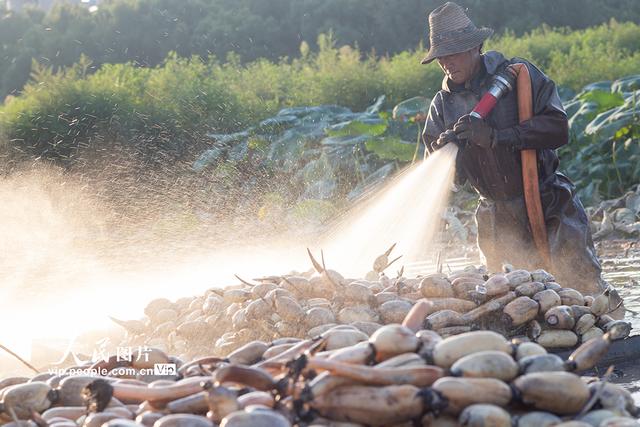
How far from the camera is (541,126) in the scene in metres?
4.49

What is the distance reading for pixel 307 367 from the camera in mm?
1883

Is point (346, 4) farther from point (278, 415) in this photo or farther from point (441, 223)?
point (278, 415)

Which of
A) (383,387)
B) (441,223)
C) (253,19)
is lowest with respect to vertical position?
(441,223)

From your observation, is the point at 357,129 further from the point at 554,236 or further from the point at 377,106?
the point at 554,236

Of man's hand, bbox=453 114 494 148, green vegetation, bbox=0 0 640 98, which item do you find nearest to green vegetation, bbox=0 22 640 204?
man's hand, bbox=453 114 494 148

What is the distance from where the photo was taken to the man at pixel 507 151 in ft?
14.9

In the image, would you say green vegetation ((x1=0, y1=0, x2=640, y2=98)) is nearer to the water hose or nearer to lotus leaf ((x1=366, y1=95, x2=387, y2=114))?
lotus leaf ((x1=366, y1=95, x2=387, y2=114))

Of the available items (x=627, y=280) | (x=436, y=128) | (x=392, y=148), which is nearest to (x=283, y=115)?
(x=392, y=148)

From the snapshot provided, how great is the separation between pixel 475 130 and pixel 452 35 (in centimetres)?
56

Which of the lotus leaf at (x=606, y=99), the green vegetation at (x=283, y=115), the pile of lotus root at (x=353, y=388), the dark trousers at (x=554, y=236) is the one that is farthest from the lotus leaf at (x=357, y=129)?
the pile of lotus root at (x=353, y=388)

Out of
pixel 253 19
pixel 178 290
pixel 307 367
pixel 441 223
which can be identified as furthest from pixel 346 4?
pixel 307 367

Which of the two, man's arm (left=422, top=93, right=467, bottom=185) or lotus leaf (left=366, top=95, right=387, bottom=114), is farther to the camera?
lotus leaf (left=366, top=95, right=387, bottom=114)

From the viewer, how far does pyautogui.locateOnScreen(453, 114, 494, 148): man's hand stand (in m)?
4.37

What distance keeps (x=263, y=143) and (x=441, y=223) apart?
374 cm
